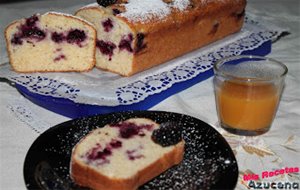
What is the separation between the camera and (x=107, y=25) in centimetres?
228


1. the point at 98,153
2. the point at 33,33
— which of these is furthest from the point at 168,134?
the point at 33,33

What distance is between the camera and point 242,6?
275cm

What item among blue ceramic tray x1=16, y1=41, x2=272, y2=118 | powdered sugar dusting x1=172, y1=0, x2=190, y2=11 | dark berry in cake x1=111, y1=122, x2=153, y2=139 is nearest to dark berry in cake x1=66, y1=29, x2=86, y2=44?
blue ceramic tray x1=16, y1=41, x2=272, y2=118

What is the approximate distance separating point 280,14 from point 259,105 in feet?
4.86

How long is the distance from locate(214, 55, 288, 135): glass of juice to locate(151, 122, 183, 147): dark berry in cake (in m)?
0.35

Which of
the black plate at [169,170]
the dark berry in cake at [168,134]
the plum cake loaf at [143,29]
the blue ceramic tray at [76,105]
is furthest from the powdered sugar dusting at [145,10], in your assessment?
the dark berry in cake at [168,134]

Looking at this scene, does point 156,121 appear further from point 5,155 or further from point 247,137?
point 5,155

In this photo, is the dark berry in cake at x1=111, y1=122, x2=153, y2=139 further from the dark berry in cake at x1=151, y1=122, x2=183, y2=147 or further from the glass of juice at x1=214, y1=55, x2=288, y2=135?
the glass of juice at x1=214, y1=55, x2=288, y2=135

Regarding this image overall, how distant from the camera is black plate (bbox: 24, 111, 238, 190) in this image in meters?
1.44

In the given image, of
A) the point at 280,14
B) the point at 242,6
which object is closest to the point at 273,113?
the point at 242,6

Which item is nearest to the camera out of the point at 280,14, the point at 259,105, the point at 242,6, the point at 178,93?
the point at 259,105

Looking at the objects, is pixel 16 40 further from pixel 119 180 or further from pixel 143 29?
pixel 119 180

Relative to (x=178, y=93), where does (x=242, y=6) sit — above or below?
above

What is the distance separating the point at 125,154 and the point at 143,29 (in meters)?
0.84
